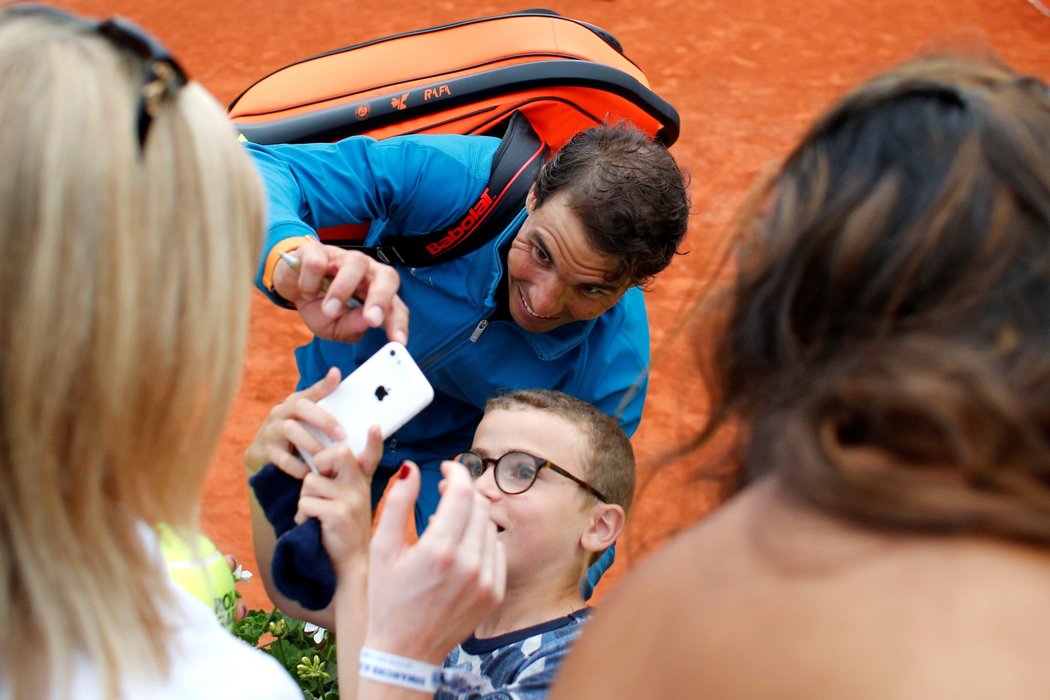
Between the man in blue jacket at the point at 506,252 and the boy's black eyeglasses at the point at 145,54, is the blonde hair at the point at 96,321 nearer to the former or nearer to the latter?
the boy's black eyeglasses at the point at 145,54

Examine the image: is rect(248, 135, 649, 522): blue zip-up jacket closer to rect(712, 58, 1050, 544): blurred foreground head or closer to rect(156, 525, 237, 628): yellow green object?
rect(156, 525, 237, 628): yellow green object

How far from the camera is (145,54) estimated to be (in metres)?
1.11

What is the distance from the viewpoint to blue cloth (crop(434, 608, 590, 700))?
77.5 inches

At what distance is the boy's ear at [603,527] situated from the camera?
2320 millimetres

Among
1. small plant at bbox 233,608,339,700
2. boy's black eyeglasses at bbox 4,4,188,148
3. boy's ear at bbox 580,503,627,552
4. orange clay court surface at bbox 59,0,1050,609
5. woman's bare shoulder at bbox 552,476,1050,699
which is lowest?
orange clay court surface at bbox 59,0,1050,609

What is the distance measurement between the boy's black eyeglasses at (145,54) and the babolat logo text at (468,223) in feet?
5.11

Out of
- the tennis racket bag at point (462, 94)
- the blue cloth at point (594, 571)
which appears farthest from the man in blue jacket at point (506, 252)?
the blue cloth at point (594, 571)

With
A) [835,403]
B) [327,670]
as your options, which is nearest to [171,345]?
[835,403]

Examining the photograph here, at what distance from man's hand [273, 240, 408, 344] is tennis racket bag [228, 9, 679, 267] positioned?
570mm

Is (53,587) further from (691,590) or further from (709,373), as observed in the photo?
(709,373)

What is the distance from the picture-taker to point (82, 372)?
103cm

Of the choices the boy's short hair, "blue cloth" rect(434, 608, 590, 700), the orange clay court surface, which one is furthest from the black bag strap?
the orange clay court surface

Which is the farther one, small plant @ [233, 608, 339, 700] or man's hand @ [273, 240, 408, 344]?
small plant @ [233, 608, 339, 700]

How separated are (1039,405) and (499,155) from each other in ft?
6.65
